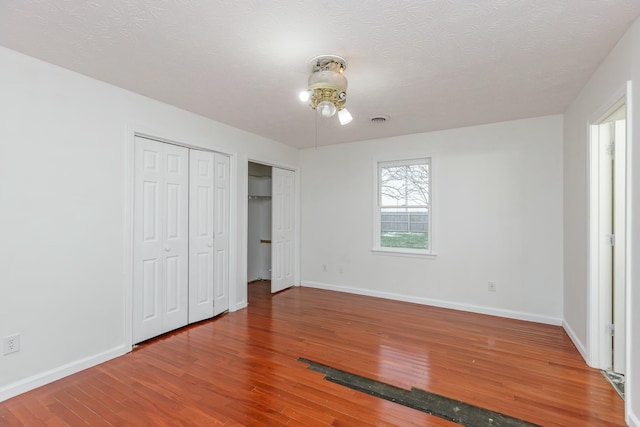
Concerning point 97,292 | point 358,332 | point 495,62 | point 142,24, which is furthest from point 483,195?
point 97,292

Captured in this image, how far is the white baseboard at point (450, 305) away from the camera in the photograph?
368 cm

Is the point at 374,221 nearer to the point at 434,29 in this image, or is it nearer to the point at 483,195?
the point at 483,195

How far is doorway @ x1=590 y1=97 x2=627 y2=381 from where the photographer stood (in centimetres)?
247

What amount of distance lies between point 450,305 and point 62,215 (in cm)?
443

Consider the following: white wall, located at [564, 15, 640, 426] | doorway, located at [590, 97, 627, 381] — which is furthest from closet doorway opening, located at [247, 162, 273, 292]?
doorway, located at [590, 97, 627, 381]

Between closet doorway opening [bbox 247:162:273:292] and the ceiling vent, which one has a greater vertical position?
the ceiling vent

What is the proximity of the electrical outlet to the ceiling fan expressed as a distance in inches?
107

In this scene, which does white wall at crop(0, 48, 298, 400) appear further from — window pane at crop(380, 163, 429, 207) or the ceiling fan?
window pane at crop(380, 163, 429, 207)

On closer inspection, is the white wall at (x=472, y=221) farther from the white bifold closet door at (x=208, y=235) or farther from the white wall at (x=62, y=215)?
the white wall at (x=62, y=215)

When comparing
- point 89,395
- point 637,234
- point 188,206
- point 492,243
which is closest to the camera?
point 637,234

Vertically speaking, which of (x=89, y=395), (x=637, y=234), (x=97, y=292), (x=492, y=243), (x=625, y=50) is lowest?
(x=89, y=395)

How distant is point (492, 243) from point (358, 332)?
211 centimetres

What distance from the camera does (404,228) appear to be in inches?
182

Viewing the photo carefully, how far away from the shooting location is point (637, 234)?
5.96ft
